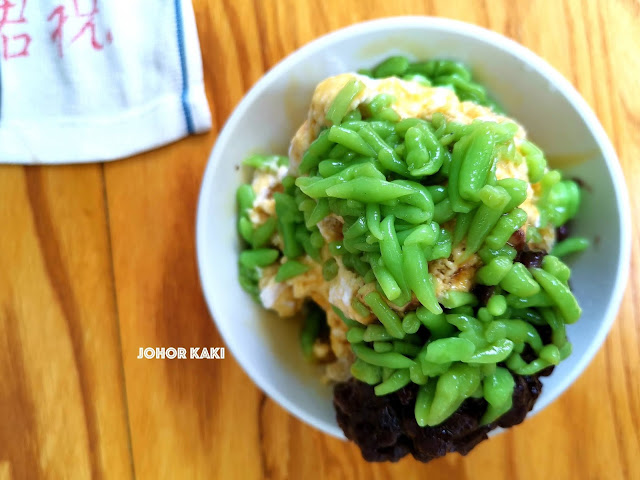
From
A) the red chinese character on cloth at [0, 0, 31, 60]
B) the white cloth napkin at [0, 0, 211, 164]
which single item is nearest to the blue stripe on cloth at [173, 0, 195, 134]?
the white cloth napkin at [0, 0, 211, 164]

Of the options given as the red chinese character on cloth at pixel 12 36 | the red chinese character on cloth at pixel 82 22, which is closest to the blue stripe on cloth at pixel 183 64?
the red chinese character on cloth at pixel 82 22

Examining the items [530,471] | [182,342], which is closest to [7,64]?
[182,342]

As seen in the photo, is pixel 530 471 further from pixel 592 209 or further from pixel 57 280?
pixel 57 280

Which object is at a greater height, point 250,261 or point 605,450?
point 250,261

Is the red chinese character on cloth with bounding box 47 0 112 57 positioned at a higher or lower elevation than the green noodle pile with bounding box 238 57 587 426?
higher

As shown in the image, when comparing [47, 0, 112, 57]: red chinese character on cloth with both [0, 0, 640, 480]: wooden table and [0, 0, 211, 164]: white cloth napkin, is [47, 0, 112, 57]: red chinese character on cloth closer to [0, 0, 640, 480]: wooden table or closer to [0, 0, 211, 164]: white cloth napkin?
[0, 0, 211, 164]: white cloth napkin

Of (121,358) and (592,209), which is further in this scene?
(121,358)
